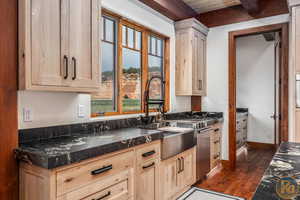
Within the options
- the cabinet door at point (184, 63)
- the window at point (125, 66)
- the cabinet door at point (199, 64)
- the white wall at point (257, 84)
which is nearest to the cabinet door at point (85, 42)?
the window at point (125, 66)

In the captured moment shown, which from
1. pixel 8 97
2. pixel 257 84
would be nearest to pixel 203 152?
pixel 8 97

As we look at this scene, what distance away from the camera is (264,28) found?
3596 mm

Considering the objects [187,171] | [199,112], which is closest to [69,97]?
[187,171]

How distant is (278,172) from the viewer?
35.8 inches

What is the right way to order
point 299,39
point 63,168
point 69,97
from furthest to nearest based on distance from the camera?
point 299,39
point 69,97
point 63,168

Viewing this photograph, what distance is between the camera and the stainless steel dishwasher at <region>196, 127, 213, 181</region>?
309 centimetres

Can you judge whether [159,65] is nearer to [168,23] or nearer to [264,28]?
[168,23]

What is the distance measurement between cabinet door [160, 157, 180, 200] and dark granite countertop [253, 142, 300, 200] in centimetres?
128

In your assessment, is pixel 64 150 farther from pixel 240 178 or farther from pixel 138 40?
pixel 240 178

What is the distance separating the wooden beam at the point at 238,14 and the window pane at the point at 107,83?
2200 millimetres

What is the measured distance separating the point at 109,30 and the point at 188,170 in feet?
6.54

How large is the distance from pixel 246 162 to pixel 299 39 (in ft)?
8.23

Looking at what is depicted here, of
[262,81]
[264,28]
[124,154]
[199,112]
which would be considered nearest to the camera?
[124,154]

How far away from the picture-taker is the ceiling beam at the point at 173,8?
10.2 feet
